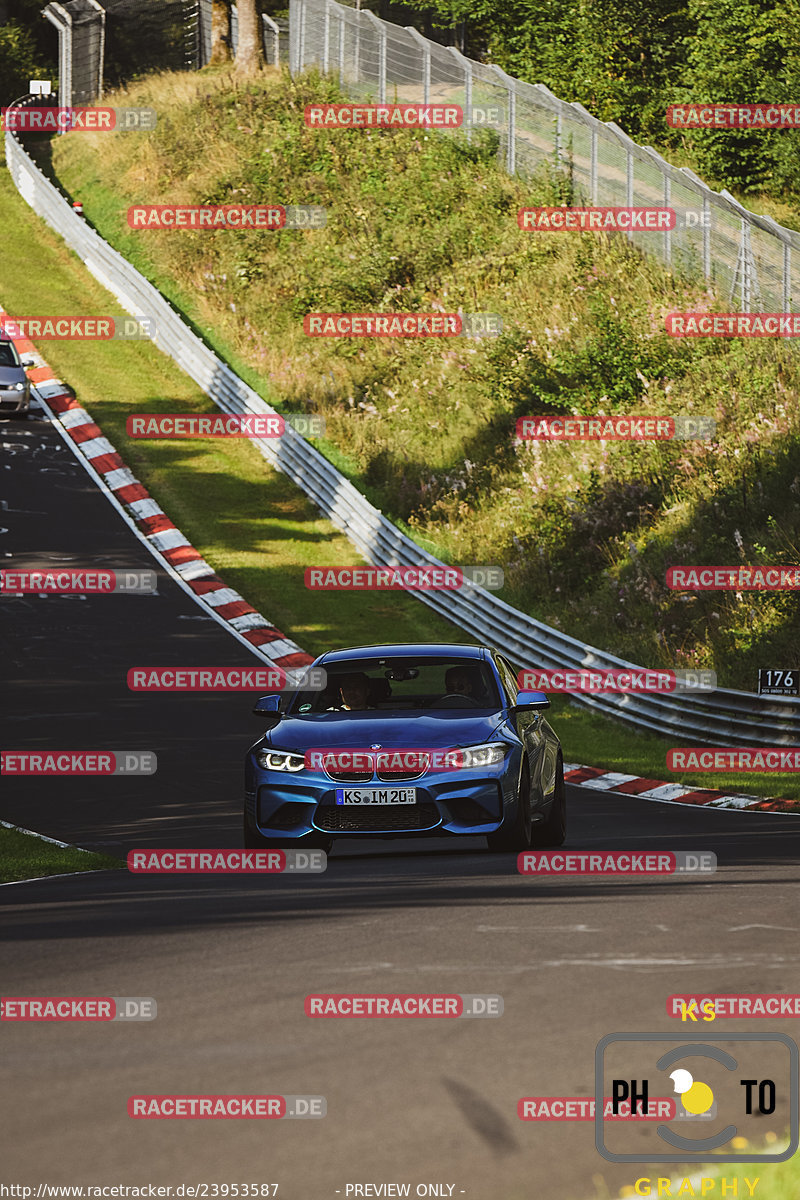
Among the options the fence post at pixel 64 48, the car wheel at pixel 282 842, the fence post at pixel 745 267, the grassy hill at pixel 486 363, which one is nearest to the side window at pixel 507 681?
the car wheel at pixel 282 842

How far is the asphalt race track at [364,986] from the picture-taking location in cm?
461

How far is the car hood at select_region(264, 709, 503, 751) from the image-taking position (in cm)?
1068

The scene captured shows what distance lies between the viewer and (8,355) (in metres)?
34.4

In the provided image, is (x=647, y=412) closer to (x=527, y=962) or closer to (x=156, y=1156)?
(x=527, y=962)

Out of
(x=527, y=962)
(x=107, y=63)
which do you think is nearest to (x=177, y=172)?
(x=107, y=63)

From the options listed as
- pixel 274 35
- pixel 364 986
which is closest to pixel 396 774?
pixel 364 986

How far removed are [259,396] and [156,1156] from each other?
106 feet

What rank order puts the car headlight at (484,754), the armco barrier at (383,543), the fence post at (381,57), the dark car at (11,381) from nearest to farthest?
the car headlight at (484,754) < the armco barrier at (383,543) < the dark car at (11,381) < the fence post at (381,57)

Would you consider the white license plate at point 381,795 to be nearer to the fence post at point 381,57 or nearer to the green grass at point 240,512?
the green grass at point 240,512

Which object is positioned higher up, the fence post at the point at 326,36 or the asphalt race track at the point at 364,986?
the fence post at the point at 326,36

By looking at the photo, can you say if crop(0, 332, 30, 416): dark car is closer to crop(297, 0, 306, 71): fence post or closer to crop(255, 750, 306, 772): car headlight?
crop(297, 0, 306, 71): fence post

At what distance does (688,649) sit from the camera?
22453mm

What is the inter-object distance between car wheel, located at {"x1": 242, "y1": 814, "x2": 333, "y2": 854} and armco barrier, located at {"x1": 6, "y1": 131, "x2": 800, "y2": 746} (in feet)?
29.7

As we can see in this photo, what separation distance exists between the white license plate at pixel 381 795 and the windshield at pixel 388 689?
1.05 meters
